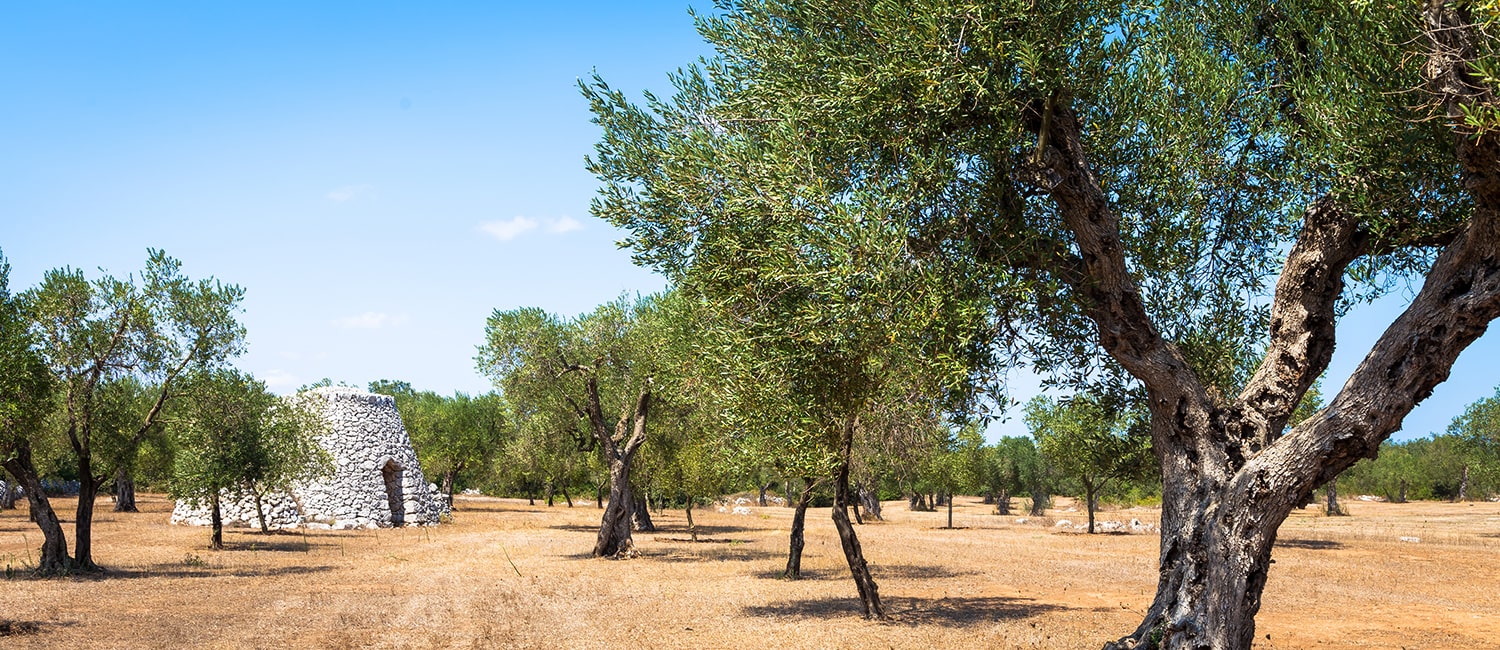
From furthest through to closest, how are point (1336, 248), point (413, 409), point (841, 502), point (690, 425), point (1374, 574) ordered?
point (413, 409) → point (690, 425) → point (1374, 574) → point (841, 502) → point (1336, 248)

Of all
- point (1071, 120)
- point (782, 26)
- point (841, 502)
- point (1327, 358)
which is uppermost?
point (782, 26)

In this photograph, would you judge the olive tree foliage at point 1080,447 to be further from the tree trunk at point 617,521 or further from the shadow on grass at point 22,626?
the shadow on grass at point 22,626

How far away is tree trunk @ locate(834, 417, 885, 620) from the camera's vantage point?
1697cm

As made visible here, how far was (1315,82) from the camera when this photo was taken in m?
10.4

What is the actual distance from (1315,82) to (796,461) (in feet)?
35.5

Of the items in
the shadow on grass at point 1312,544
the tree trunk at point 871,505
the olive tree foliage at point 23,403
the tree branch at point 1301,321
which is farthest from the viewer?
the tree trunk at point 871,505

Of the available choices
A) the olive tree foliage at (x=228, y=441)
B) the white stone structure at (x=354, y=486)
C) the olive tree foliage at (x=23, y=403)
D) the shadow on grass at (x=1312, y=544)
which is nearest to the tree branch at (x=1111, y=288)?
the olive tree foliage at (x=23, y=403)

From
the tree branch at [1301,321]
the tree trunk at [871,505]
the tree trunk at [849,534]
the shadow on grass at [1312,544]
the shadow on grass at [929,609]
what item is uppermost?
the tree branch at [1301,321]

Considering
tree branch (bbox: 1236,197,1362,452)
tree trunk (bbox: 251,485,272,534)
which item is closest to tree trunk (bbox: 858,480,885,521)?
tree trunk (bbox: 251,485,272,534)

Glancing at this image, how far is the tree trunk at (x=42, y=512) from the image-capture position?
77.3 feet

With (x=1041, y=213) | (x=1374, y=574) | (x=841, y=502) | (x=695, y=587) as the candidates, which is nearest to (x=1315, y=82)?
(x=1041, y=213)

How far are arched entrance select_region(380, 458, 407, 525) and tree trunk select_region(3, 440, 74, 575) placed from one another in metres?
28.1

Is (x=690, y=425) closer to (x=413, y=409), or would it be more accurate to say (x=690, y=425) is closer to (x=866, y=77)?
(x=866, y=77)

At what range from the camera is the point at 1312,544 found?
136 ft
